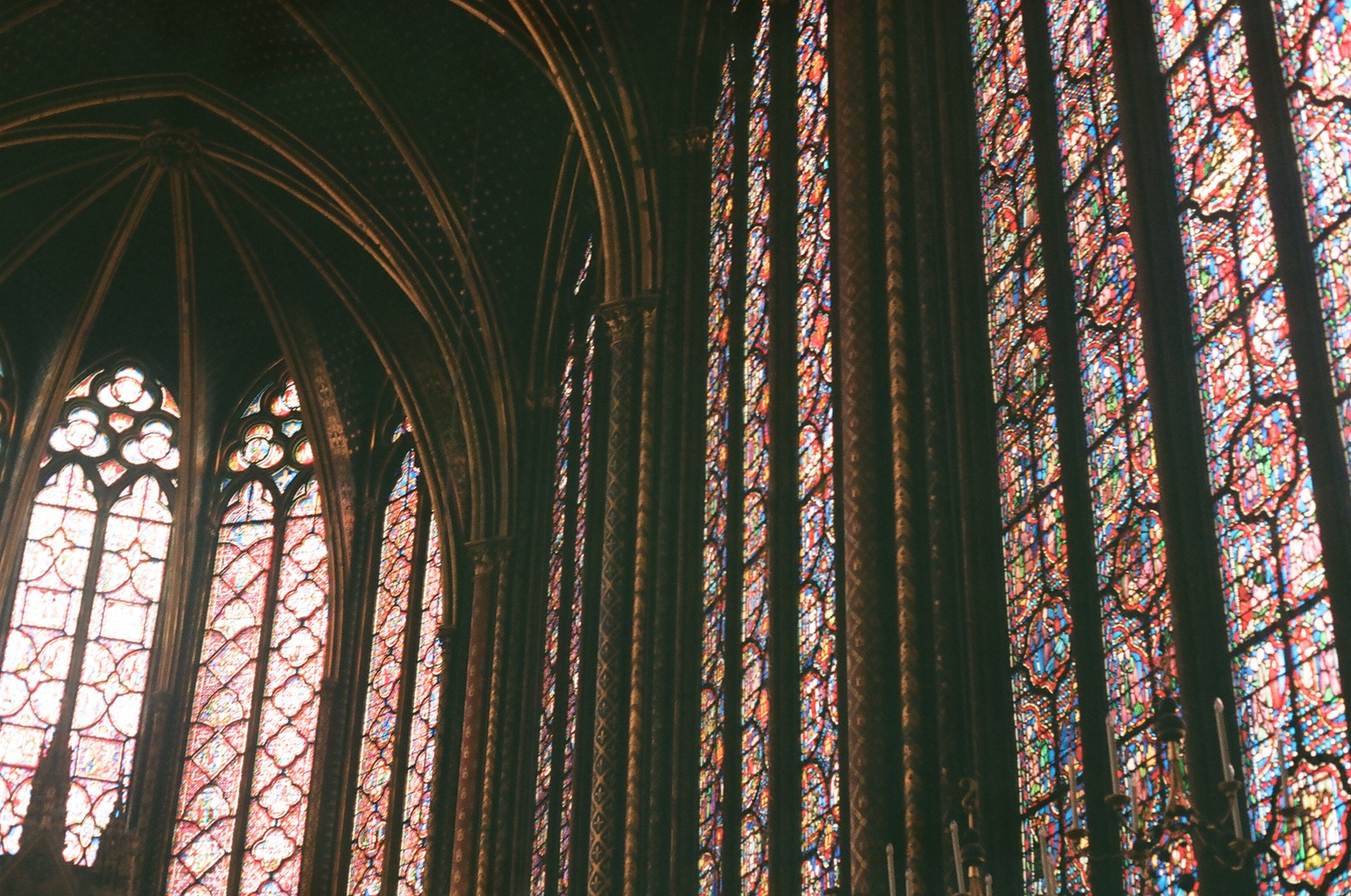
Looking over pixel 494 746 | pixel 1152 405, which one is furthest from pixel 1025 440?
pixel 494 746

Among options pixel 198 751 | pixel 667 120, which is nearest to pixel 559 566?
pixel 667 120

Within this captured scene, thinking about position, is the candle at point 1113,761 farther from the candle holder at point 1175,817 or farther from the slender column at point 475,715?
the slender column at point 475,715

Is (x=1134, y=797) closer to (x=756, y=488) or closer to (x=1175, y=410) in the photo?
(x=1175, y=410)

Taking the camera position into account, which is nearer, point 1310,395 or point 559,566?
point 1310,395

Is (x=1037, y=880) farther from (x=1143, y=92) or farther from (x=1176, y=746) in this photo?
(x=1143, y=92)

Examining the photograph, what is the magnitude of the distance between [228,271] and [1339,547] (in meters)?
17.9

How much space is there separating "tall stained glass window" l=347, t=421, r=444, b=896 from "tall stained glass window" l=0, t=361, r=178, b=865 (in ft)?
9.45

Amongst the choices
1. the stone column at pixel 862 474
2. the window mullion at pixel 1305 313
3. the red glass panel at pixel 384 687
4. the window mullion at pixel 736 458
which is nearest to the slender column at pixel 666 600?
the window mullion at pixel 736 458

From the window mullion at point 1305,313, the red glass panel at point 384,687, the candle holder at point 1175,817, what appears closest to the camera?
the candle holder at point 1175,817

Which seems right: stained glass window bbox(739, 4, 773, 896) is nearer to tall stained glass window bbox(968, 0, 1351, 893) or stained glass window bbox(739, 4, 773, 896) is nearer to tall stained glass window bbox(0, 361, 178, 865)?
tall stained glass window bbox(968, 0, 1351, 893)

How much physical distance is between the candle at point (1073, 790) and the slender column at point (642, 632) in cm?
525

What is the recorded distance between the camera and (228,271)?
24578mm

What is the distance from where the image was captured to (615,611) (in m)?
16.6

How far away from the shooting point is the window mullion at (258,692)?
22.9 m
